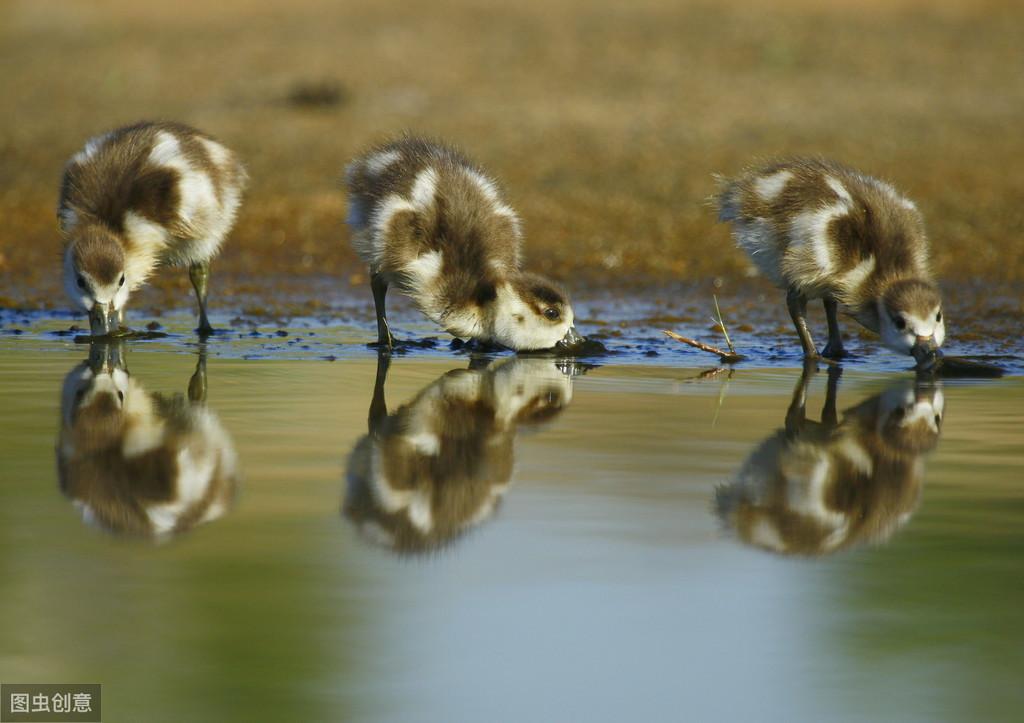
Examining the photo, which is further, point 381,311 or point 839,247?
point 381,311

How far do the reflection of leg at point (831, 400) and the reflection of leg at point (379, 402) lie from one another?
6.12 ft

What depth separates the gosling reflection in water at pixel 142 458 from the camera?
4.92m

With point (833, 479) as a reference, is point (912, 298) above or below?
above

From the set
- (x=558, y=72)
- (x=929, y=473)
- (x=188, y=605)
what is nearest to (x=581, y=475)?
(x=929, y=473)

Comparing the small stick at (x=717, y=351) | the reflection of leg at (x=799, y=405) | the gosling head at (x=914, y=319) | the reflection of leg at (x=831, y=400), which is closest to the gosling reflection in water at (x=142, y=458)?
the reflection of leg at (x=799, y=405)

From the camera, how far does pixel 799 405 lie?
7199 mm

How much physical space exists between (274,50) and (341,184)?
12.3 meters

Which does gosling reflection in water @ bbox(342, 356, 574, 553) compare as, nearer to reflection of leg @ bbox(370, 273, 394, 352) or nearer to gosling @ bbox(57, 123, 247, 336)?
reflection of leg @ bbox(370, 273, 394, 352)

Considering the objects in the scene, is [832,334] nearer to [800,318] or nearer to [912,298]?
[800,318]

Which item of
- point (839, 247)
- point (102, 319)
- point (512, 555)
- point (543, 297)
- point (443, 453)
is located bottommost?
point (512, 555)

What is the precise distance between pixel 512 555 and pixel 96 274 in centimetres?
468

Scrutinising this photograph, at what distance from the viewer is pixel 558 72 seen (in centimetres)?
2030

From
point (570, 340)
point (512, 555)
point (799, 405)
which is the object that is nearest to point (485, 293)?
point (570, 340)

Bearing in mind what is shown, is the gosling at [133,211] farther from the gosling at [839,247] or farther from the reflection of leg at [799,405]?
the reflection of leg at [799,405]
